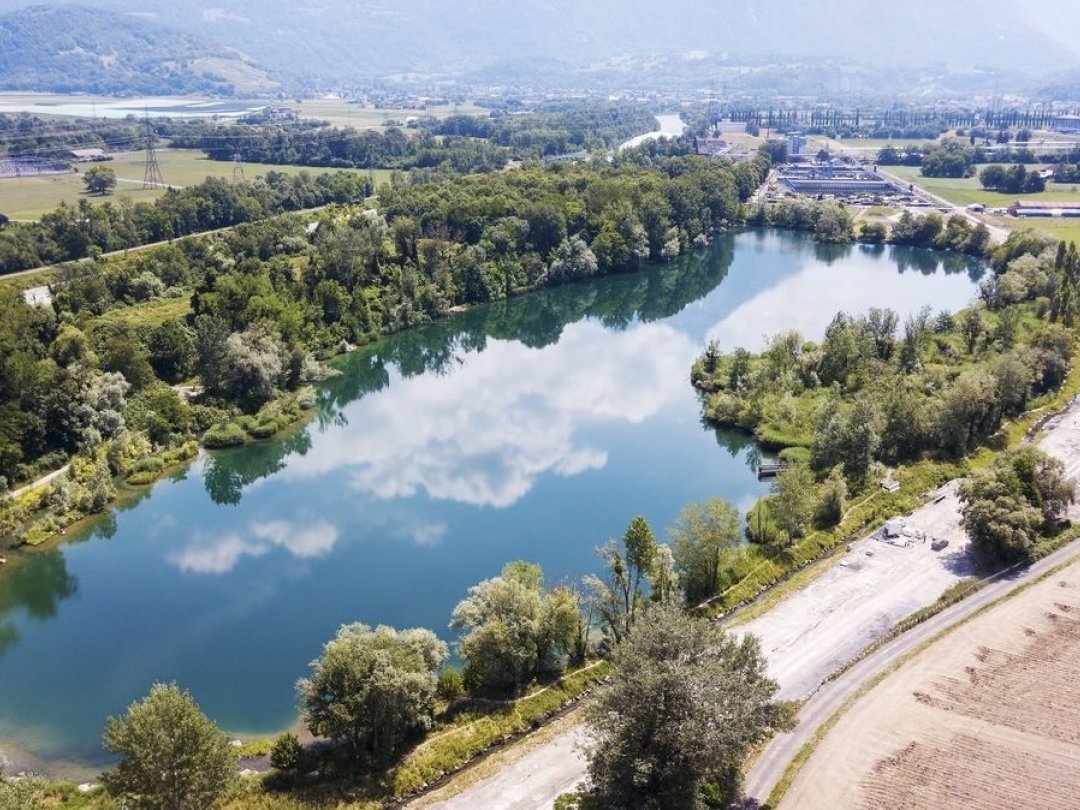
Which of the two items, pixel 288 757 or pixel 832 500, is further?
pixel 832 500

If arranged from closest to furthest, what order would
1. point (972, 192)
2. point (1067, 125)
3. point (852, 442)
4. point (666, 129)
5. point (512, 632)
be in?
point (512, 632), point (852, 442), point (972, 192), point (1067, 125), point (666, 129)

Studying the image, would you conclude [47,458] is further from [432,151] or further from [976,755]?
[432,151]

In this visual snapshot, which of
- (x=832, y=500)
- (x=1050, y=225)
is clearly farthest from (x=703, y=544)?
(x=1050, y=225)

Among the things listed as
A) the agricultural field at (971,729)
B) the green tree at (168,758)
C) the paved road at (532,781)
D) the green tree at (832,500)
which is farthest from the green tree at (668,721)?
the green tree at (832,500)

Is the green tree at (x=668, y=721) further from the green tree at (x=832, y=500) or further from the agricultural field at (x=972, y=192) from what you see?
the agricultural field at (x=972, y=192)

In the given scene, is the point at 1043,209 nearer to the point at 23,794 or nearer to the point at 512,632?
the point at 512,632

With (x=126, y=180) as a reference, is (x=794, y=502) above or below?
below

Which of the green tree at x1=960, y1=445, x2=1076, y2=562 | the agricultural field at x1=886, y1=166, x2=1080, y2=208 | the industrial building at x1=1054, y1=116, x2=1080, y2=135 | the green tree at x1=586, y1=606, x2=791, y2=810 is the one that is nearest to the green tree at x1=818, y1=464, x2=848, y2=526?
the green tree at x1=960, y1=445, x2=1076, y2=562
